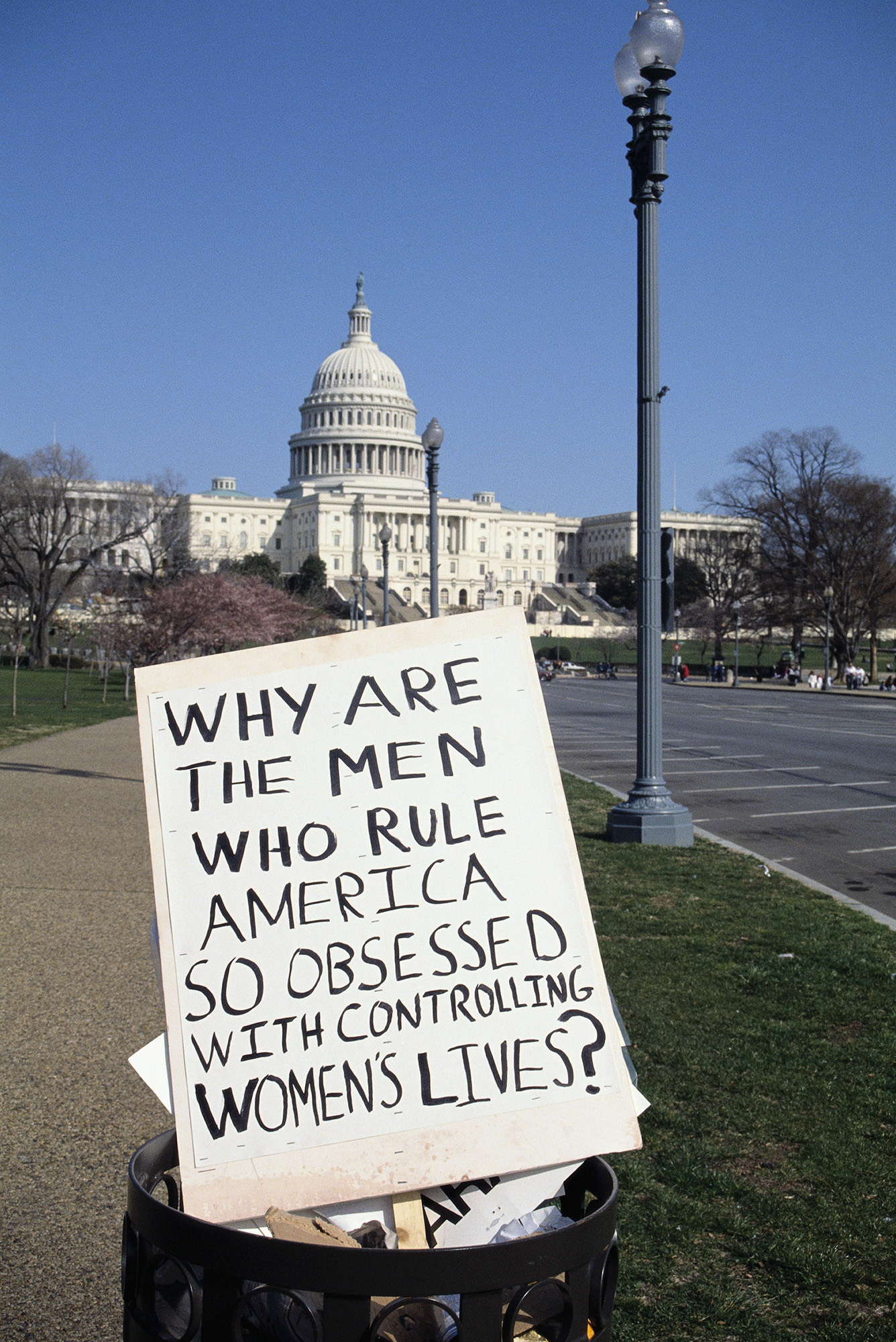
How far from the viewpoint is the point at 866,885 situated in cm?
995

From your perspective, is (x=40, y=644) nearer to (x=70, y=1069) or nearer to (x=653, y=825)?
(x=653, y=825)

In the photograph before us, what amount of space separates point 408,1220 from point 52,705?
34215mm

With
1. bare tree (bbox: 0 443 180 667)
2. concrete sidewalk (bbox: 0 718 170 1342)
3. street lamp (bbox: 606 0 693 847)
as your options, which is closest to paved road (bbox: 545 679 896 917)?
street lamp (bbox: 606 0 693 847)

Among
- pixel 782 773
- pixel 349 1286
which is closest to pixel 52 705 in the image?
pixel 782 773

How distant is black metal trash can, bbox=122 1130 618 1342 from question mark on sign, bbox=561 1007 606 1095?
9.7 inches

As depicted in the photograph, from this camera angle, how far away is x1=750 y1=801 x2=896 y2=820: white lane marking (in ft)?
45.7

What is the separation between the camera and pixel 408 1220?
246cm

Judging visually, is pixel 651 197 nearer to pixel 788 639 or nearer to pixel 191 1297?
pixel 191 1297

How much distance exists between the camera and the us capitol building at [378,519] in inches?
5935

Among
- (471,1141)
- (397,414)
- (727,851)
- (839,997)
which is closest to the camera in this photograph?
(471,1141)

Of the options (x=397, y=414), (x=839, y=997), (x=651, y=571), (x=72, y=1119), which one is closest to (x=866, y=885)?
(x=651, y=571)

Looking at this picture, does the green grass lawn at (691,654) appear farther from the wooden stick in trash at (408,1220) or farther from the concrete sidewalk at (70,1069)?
the wooden stick in trash at (408,1220)

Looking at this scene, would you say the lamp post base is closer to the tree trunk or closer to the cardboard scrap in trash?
the cardboard scrap in trash

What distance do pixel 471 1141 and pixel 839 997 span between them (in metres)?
4.31
